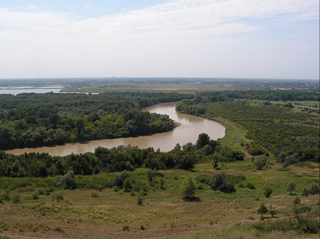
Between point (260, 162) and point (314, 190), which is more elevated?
point (314, 190)

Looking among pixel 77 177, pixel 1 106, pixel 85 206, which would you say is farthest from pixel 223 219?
pixel 1 106

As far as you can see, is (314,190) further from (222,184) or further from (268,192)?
(222,184)

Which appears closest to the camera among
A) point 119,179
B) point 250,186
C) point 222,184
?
point 222,184

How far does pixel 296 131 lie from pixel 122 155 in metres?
42.2

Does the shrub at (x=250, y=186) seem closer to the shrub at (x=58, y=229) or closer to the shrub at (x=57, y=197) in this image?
the shrub at (x=57, y=197)

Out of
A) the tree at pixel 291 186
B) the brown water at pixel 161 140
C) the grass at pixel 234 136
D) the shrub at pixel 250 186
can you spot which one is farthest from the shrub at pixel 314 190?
the brown water at pixel 161 140

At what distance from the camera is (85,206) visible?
19469 millimetres

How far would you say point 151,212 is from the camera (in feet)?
62.6

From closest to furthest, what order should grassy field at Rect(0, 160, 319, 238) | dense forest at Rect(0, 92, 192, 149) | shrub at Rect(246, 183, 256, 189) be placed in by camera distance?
grassy field at Rect(0, 160, 319, 238) < shrub at Rect(246, 183, 256, 189) < dense forest at Rect(0, 92, 192, 149)

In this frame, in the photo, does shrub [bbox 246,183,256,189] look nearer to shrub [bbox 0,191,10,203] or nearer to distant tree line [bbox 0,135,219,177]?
distant tree line [bbox 0,135,219,177]

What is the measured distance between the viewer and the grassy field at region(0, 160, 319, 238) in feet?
48.0

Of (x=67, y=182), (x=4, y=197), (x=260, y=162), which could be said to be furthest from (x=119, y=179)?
(x=260, y=162)

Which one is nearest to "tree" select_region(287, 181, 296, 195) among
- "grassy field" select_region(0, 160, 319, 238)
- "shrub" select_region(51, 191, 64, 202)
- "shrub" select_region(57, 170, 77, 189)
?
→ "grassy field" select_region(0, 160, 319, 238)

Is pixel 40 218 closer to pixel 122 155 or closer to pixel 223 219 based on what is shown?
pixel 223 219
